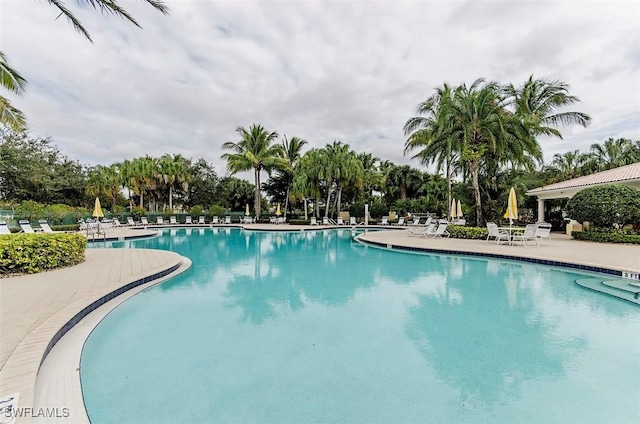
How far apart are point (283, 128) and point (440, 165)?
1575 cm

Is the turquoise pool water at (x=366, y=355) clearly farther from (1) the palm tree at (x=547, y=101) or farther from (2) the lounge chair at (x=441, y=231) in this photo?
(1) the palm tree at (x=547, y=101)

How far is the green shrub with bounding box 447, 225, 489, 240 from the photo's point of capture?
13.8 metres

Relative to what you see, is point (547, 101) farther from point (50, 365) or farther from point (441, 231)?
point (50, 365)

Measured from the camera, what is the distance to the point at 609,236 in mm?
12320

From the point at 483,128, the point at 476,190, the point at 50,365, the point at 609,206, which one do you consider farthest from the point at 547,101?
the point at 50,365

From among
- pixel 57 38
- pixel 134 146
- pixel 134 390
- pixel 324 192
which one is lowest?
pixel 134 390

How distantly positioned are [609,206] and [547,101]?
954cm

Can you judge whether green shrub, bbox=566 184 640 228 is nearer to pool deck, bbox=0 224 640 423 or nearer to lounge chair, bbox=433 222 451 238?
pool deck, bbox=0 224 640 423

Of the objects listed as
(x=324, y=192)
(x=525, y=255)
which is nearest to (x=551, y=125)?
(x=525, y=255)

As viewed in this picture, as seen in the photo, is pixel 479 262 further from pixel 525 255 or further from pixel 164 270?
pixel 164 270

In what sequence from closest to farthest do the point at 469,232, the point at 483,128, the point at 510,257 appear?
the point at 510,257 → the point at 483,128 → the point at 469,232

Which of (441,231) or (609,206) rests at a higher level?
(609,206)

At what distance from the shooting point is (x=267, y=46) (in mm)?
13898

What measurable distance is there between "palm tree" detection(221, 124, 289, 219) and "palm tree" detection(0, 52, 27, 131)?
16984 millimetres
